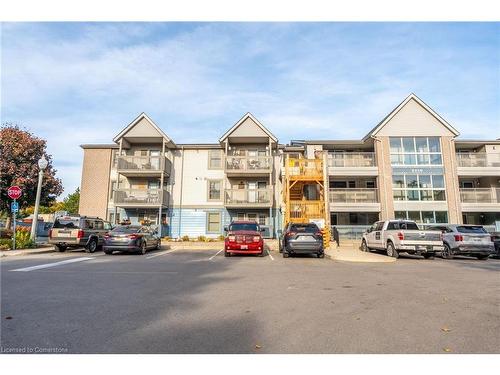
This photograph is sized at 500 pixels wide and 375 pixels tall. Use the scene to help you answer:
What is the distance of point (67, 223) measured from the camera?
1598 centimetres

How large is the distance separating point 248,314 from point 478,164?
95.0 feet

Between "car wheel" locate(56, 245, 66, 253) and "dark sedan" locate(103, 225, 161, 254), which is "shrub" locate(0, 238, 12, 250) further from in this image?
"dark sedan" locate(103, 225, 161, 254)

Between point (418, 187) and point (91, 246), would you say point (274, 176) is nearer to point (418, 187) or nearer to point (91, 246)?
point (418, 187)

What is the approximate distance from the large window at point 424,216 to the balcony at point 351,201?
2.30 meters

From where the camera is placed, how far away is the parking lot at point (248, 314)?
358 centimetres

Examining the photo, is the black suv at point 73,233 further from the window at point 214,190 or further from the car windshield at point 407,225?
the car windshield at point 407,225

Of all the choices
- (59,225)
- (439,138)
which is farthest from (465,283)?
(439,138)

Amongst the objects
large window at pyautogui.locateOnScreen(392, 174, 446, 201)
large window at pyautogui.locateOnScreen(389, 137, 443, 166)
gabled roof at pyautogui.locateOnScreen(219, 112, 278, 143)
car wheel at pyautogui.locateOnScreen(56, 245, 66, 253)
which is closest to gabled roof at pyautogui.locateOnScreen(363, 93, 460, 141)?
large window at pyautogui.locateOnScreen(389, 137, 443, 166)

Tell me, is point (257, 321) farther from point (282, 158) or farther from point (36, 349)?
point (282, 158)

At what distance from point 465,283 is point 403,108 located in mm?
22307

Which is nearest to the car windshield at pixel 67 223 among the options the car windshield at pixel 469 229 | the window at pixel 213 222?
the window at pixel 213 222

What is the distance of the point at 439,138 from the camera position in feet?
84.3

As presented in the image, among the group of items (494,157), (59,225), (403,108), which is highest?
(403,108)

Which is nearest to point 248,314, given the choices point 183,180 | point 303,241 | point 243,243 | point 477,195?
point 303,241
